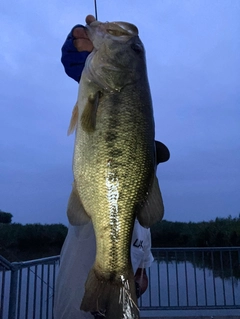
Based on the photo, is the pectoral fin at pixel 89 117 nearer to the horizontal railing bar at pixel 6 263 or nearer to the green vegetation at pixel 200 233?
the horizontal railing bar at pixel 6 263

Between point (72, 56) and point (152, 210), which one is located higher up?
point (72, 56)

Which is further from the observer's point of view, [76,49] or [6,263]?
[6,263]

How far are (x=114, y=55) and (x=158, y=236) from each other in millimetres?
15546

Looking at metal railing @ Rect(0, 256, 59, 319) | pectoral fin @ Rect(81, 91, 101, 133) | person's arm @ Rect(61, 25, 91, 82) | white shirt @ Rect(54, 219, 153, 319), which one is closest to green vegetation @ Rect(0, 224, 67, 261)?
metal railing @ Rect(0, 256, 59, 319)

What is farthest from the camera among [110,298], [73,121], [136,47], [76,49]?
[76,49]

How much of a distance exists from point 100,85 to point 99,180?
523mm

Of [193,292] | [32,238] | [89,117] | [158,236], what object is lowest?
[193,292]

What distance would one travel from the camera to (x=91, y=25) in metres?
2.12

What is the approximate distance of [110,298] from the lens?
175 cm

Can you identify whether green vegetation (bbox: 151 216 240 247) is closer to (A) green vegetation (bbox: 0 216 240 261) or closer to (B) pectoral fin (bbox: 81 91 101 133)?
(A) green vegetation (bbox: 0 216 240 261)

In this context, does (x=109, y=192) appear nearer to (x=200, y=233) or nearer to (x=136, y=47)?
(x=136, y=47)

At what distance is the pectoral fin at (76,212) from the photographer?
1812 millimetres

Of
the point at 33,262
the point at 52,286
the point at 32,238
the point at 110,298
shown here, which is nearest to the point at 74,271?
the point at 110,298

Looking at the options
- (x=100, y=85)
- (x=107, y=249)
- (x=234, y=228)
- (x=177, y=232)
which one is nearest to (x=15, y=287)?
(x=107, y=249)
